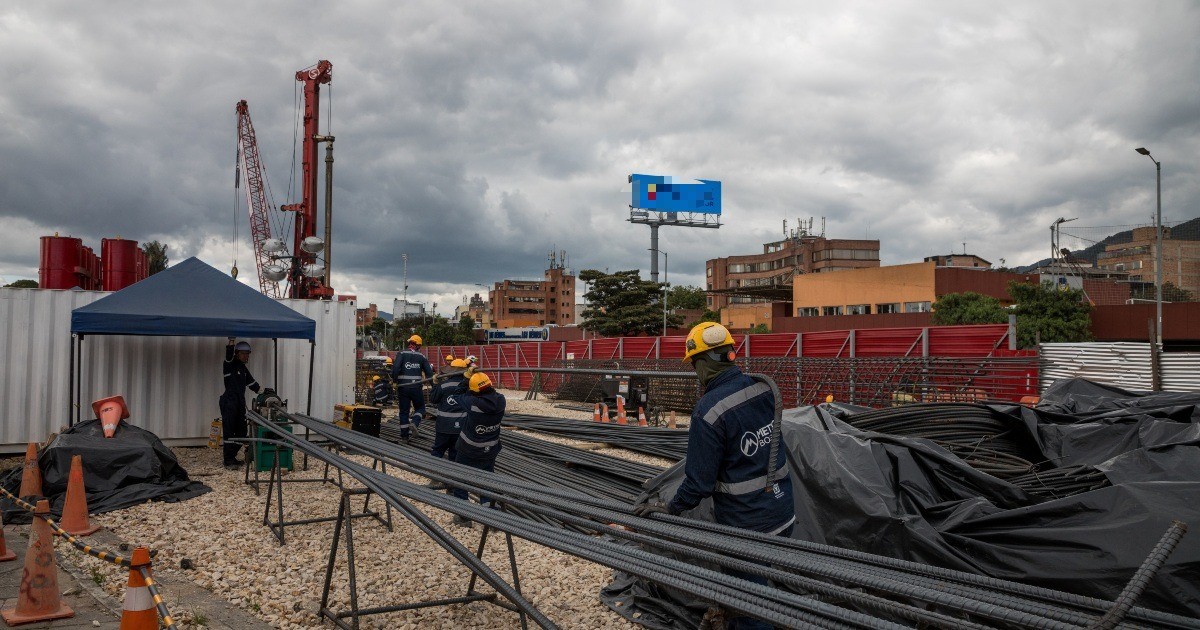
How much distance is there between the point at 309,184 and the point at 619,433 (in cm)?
1518

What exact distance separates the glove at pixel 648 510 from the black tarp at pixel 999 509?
120 cm

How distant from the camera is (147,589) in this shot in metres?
4.00

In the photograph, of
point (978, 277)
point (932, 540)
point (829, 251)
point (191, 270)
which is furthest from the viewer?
point (829, 251)

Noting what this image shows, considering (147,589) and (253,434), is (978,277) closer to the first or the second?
(253,434)

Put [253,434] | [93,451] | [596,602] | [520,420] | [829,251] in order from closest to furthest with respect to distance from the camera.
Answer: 1. [596,602]
2. [93,451]
3. [253,434]
4. [520,420]
5. [829,251]

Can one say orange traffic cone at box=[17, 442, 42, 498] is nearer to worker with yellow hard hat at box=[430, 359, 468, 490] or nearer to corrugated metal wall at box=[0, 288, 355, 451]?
corrugated metal wall at box=[0, 288, 355, 451]

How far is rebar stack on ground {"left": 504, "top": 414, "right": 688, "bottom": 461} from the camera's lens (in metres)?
10.4

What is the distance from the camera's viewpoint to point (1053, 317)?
115 ft

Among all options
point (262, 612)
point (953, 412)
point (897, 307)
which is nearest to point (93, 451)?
point (262, 612)

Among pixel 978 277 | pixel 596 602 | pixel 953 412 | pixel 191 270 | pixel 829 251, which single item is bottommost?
pixel 596 602

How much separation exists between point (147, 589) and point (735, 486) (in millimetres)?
3182

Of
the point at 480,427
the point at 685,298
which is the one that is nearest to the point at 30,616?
the point at 480,427

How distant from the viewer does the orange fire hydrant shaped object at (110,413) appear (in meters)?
8.91

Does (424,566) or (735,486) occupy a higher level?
(735,486)
